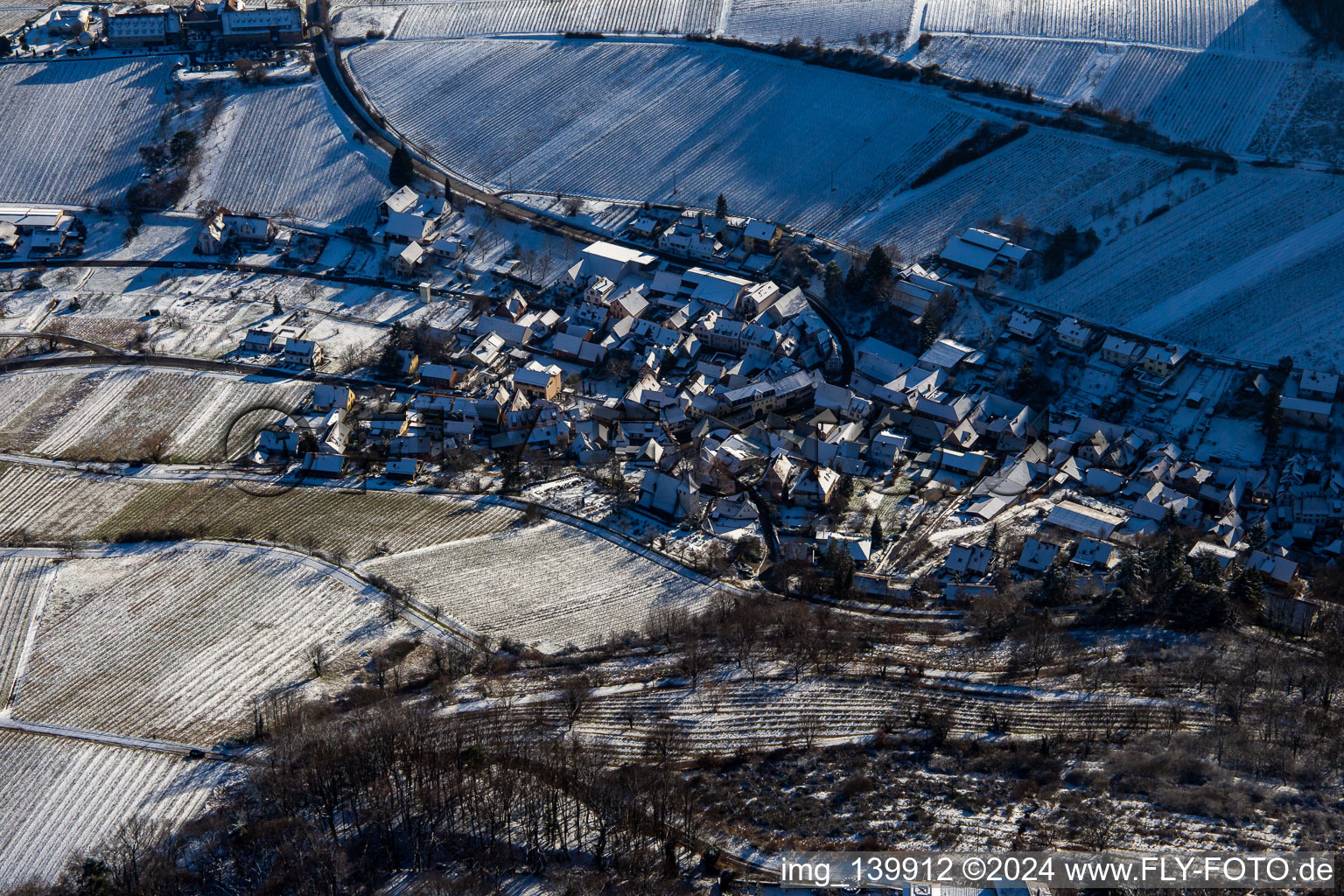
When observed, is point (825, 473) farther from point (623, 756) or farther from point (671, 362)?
point (623, 756)

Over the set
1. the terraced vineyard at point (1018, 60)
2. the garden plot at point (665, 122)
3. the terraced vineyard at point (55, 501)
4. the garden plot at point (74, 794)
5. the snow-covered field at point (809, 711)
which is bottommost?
the garden plot at point (74, 794)

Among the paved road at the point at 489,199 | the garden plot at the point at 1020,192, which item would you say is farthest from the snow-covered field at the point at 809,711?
the garden plot at the point at 1020,192

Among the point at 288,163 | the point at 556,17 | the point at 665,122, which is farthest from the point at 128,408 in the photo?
the point at 556,17

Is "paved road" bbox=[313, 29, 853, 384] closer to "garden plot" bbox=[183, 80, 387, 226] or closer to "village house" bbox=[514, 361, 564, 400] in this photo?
"garden plot" bbox=[183, 80, 387, 226]

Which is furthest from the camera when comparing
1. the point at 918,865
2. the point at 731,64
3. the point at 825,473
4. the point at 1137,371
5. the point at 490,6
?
the point at 490,6

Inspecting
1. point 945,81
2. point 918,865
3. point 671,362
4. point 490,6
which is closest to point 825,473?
point 671,362

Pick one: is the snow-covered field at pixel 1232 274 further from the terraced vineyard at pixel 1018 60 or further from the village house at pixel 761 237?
the village house at pixel 761 237

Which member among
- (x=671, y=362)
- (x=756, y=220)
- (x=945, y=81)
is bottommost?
(x=671, y=362)

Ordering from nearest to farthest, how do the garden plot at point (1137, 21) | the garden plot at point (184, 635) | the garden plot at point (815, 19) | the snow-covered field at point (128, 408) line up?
the garden plot at point (184, 635) → the snow-covered field at point (128, 408) → the garden plot at point (1137, 21) → the garden plot at point (815, 19)
